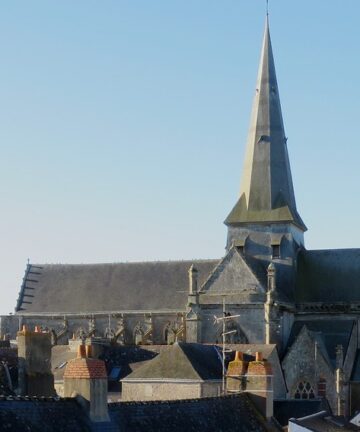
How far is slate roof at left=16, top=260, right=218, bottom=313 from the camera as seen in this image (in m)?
70.5

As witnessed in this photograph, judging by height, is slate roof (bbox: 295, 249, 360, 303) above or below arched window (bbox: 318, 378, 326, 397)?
above

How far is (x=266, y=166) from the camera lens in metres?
66.5

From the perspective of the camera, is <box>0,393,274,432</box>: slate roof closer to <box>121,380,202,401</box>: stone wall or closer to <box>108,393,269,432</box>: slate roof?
<box>108,393,269,432</box>: slate roof

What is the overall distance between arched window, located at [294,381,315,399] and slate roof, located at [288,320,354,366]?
202cm

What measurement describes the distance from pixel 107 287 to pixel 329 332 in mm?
20082

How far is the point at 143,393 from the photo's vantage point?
1773 inches

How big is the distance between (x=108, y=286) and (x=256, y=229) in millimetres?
14491

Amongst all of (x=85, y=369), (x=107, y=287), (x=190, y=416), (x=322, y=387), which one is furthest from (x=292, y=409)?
(x=107, y=287)

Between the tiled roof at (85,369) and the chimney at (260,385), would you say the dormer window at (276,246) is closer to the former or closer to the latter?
the chimney at (260,385)

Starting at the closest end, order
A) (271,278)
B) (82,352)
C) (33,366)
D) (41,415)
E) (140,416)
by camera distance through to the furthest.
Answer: (41,415) < (82,352) < (140,416) < (33,366) < (271,278)

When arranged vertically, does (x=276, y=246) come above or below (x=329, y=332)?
above

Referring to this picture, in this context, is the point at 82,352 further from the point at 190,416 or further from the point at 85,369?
the point at 190,416

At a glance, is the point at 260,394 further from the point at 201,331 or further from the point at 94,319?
the point at 94,319

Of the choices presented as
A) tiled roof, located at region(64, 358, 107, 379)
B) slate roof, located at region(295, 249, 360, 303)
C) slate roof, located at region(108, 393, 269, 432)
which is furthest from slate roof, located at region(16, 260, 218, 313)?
tiled roof, located at region(64, 358, 107, 379)
